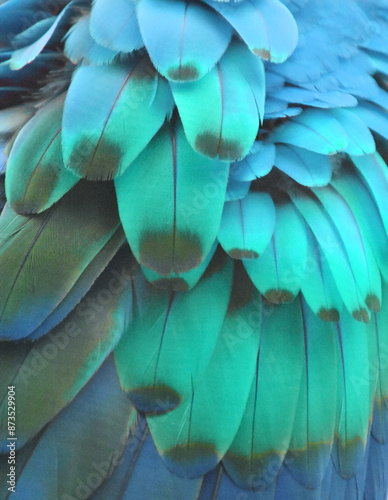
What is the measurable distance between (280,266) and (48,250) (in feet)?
0.96

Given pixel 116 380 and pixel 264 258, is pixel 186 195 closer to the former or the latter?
pixel 264 258

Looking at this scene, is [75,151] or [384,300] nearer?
[75,151]

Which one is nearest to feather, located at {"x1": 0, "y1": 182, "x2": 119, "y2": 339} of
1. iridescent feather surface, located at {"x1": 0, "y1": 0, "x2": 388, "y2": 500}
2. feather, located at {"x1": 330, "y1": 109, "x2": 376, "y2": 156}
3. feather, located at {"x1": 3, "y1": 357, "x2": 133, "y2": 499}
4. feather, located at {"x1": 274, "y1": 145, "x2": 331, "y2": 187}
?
iridescent feather surface, located at {"x1": 0, "y1": 0, "x2": 388, "y2": 500}

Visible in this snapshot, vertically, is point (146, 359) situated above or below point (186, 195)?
below

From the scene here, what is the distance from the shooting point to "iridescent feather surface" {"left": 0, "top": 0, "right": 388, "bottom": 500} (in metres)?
0.69

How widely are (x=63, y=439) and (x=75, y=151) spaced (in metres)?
0.35

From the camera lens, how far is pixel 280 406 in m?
0.74

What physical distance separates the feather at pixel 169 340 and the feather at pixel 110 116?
6.1 inches

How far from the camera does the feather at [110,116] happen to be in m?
0.69

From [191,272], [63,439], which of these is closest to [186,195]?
[191,272]

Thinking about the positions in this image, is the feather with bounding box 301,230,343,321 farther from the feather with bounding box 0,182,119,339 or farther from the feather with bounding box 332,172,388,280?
the feather with bounding box 0,182,119,339

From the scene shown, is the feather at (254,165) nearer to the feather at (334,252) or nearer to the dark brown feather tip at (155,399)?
the feather at (334,252)

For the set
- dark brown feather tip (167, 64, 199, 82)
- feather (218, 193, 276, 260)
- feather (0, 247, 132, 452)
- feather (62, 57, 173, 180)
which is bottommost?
feather (0, 247, 132, 452)

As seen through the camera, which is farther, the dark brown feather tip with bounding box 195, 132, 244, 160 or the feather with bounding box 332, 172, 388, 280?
the feather with bounding box 332, 172, 388, 280
